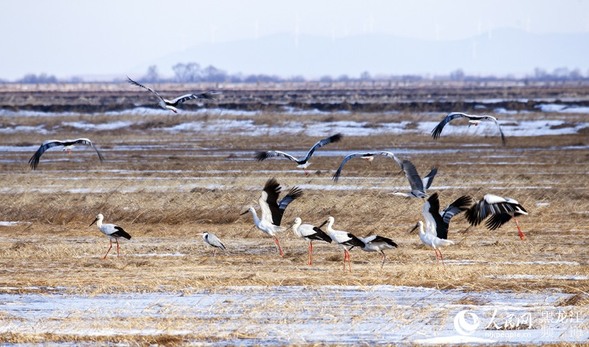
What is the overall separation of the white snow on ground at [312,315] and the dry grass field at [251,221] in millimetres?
354

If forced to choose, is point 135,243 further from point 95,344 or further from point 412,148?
point 412,148

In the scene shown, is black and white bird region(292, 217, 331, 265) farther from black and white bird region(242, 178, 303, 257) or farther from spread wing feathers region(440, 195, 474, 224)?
spread wing feathers region(440, 195, 474, 224)

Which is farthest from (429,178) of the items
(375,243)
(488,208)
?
(375,243)

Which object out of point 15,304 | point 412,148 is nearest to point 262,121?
point 412,148

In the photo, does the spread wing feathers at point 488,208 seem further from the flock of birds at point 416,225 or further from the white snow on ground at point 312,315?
the white snow on ground at point 312,315

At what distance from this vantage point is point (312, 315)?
502 inches

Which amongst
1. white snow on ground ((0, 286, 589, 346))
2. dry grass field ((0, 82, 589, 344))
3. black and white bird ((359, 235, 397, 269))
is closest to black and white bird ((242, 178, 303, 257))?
dry grass field ((0, 82, 589, 344))

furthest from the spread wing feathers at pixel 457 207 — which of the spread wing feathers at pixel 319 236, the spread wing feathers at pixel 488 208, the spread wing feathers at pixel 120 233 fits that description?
the spread wing feathers at pixel 120 233

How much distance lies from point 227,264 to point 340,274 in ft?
7.28

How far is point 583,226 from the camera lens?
70.9 feet

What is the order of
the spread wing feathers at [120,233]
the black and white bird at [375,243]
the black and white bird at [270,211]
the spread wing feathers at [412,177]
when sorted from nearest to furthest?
the black and white bird at [375,243] → the spread wing feathers at [120,233] → the black and white bird at [270,211] → the spread wing feathers at [412,177]

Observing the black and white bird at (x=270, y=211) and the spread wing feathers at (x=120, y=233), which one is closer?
the spread wing feathers at (x=120, y=233)

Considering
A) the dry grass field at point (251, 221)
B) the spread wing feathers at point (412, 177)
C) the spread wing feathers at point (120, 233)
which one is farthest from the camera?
the spread wing feathers at point (412, 177)

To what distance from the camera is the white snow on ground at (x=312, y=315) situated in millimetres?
11445
